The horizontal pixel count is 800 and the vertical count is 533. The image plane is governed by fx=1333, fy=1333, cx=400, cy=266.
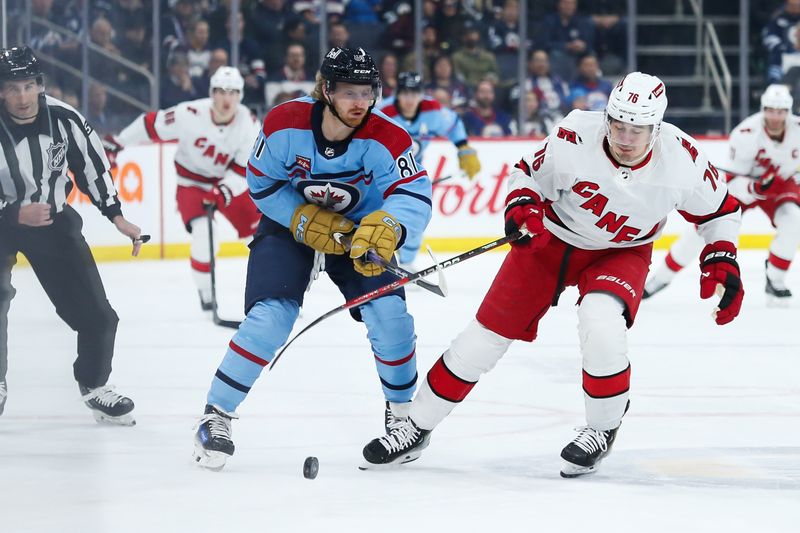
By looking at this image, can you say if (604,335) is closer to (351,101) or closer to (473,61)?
(351,101)

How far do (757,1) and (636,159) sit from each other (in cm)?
864

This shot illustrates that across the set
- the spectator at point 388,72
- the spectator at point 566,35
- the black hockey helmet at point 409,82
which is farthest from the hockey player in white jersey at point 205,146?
the spectator at point 566,35

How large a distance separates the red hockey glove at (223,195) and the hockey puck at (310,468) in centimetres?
352

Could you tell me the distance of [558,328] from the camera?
20.4 feet

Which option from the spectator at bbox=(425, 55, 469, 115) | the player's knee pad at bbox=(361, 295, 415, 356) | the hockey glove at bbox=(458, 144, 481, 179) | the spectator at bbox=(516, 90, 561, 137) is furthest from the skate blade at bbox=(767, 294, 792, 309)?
the player's knee pad at bbox=(361, 295, 415, 356)

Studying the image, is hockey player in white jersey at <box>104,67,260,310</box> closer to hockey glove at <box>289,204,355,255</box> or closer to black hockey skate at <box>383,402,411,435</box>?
black hockey skate at <box>383,402,411,435</box>

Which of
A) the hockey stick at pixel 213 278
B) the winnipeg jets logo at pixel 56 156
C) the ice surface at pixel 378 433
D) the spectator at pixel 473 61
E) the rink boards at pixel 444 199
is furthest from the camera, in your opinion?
the spectator at pixel 473 61

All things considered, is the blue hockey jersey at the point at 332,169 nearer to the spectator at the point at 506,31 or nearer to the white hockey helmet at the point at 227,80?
the white hockey helmet at the point at 227,80

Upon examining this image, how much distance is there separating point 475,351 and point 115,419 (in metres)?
1.23

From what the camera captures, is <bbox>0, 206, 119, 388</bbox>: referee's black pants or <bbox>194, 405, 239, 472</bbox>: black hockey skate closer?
<bbox>194, 405, 239, 472</bbox>: black hockey skate

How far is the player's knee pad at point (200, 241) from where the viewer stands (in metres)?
6.79

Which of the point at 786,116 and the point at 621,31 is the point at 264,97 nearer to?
the point at 621,31

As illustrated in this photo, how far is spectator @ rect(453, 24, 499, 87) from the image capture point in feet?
33.8

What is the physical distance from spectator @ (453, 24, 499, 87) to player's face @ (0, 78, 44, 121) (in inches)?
267
